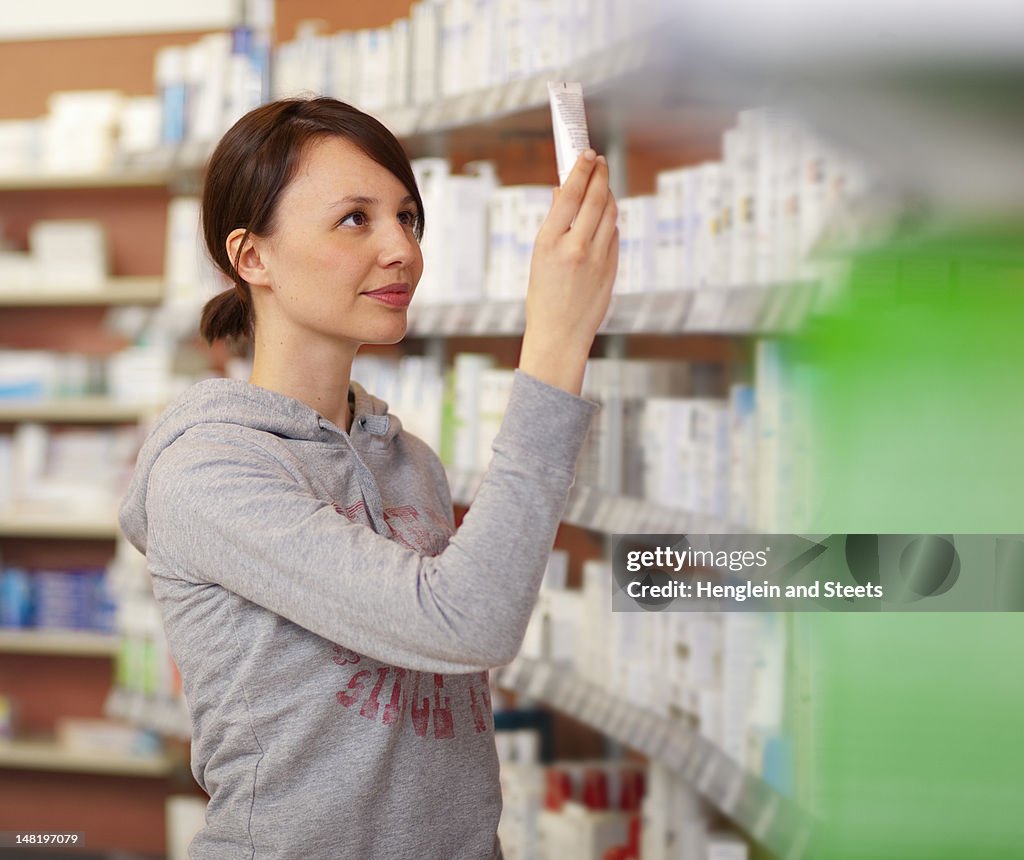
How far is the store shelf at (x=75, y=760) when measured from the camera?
14.6 ft

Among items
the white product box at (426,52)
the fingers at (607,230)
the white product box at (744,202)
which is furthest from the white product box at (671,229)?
the fingers at (607,230)

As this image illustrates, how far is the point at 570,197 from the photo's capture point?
1094mm

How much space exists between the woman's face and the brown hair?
0.04 ft

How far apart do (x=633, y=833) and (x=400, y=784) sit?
1437 millimetres

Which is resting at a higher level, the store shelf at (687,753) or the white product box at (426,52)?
the white product box at (426,52)

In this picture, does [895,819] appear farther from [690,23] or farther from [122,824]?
[122,824]

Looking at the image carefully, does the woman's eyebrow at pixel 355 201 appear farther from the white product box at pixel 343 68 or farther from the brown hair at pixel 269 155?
the white product box at pixel 343 68

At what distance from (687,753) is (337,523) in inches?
46.3

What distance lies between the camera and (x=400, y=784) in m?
1.24

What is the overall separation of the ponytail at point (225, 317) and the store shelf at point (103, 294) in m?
3.10

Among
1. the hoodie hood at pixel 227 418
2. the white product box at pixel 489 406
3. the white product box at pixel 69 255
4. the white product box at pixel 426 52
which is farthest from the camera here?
the white product box at pixel 69 255

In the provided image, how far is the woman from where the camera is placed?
1043 mm

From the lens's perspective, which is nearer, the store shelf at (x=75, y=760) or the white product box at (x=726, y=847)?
the white product box at (x=726, y=847)

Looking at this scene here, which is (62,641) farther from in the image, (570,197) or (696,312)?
(570,197)
